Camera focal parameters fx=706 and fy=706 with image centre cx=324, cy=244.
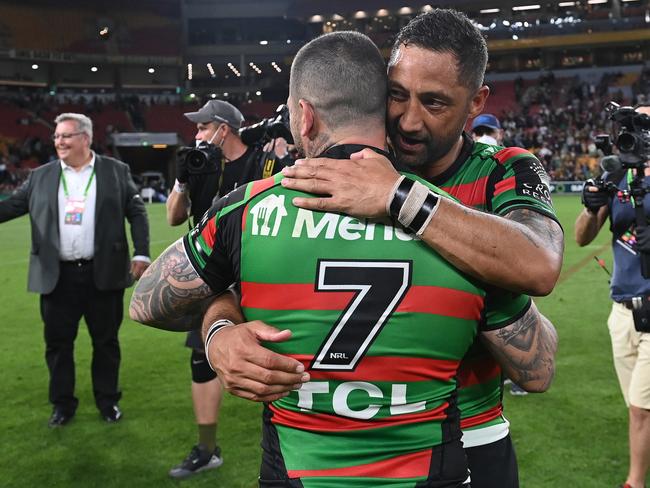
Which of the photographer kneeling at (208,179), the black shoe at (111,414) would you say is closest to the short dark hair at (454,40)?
the photographer kneeling at (208,179)

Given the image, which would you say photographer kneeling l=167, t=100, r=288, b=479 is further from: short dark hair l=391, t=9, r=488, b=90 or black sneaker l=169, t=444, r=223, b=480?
short dark hair l=391, t=9, r=488, b=90

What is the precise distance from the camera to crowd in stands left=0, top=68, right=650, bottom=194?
33875mm

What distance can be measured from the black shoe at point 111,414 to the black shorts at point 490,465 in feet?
11.8

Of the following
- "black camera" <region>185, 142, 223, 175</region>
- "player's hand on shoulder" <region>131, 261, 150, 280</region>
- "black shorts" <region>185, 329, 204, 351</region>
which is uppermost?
"black camera" <region>185, 142, 223, 175</region>

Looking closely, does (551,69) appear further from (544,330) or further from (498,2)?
(544,330)

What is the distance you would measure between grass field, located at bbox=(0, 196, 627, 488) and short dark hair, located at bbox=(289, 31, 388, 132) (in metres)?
2.95

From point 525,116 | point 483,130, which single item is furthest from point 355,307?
point 525,116

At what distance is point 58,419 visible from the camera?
5004 mm

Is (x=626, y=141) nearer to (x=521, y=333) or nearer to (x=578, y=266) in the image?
(x=521, y=333)

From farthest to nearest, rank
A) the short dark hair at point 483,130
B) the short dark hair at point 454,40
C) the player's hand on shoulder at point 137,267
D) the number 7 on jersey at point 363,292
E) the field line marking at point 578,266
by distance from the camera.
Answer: the field line marking at point 578,266 → the short dark hair at point 483,130 → the player's hand on shoulder at point 137,267 → the short dark hair at point 454,40 → the number 7 on jersey at point 363,292

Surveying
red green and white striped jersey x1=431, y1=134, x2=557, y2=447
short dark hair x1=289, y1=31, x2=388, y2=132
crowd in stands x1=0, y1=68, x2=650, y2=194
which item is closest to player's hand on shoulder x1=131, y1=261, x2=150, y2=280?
red green and white striped jersey x1=431, y1=134, x2=557, y2=447

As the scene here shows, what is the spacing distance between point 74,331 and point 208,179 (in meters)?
1.76

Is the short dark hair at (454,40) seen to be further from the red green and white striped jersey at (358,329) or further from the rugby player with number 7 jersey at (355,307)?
the red green and white striped jersey at (358,329)

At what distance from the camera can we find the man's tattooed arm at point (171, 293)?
70.0 inches
